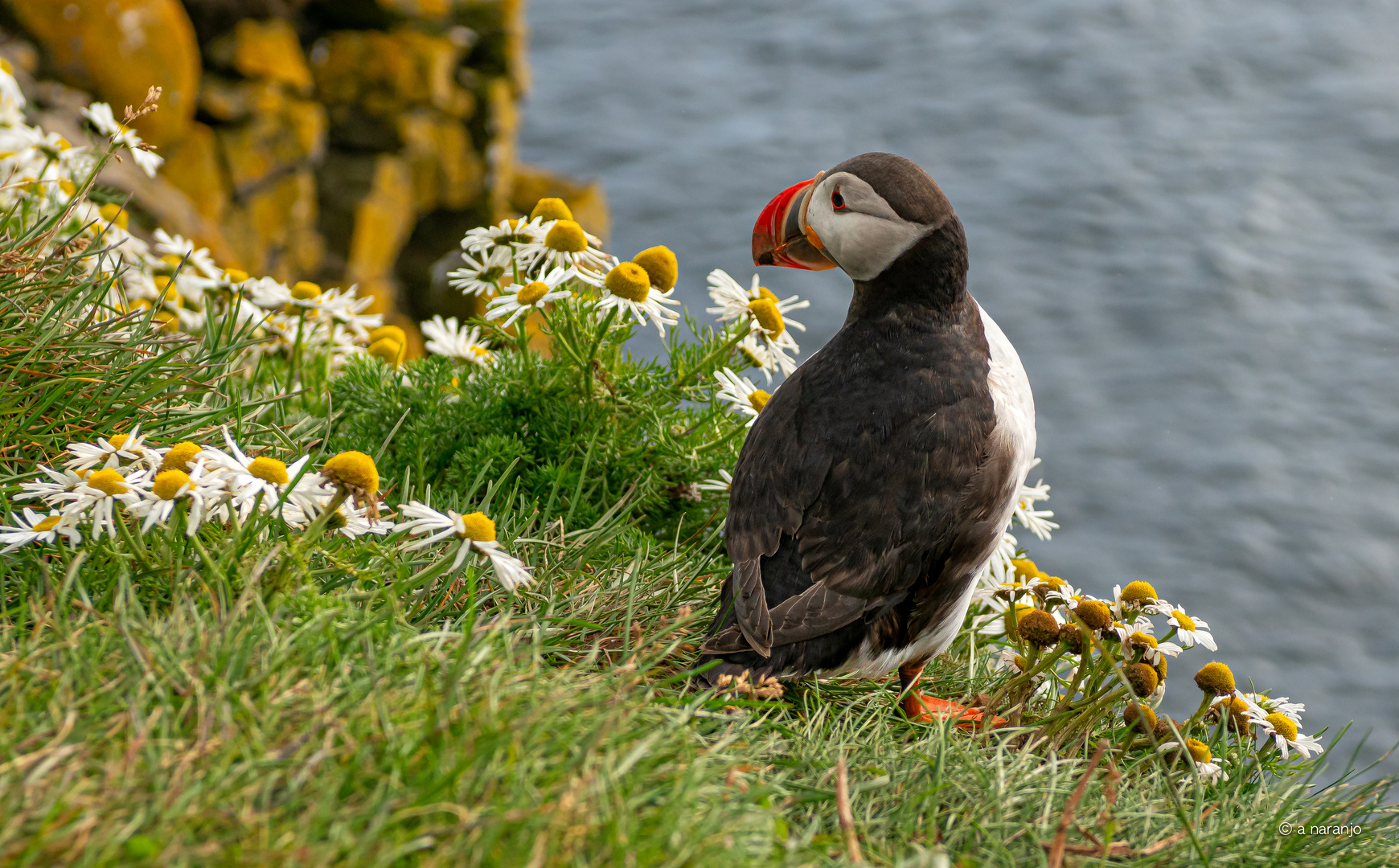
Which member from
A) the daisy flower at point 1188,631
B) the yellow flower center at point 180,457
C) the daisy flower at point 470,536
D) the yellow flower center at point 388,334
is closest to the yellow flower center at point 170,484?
the yellow flower center at point 180,457

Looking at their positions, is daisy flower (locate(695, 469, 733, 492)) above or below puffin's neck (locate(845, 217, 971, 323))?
below

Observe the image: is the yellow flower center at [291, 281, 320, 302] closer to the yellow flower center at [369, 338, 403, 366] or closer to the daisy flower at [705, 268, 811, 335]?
the yellow flower center at [369, 338, 403, 366]

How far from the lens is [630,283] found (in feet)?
11.1

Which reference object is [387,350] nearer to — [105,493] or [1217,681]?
[105,493]

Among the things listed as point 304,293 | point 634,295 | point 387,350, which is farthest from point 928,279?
point 304,293

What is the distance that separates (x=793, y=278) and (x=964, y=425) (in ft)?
47.2

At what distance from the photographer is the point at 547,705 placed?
2.04m

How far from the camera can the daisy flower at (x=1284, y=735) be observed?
303 centimetres

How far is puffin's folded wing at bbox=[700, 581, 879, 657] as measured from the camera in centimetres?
280

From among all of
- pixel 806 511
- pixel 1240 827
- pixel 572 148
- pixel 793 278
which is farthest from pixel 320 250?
pixel 1240 827

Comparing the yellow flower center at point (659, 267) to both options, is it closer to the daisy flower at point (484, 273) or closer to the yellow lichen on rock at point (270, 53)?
the daisy flower at point (484, 273)

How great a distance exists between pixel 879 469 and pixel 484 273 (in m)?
1.88

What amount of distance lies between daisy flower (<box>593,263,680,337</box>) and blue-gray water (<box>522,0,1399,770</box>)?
1048 cm

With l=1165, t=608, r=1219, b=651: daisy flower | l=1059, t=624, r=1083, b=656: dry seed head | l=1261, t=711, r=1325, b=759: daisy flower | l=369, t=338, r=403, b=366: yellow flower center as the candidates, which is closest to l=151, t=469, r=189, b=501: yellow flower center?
l=369, t=338, r=403, b=366: yellow flower center
